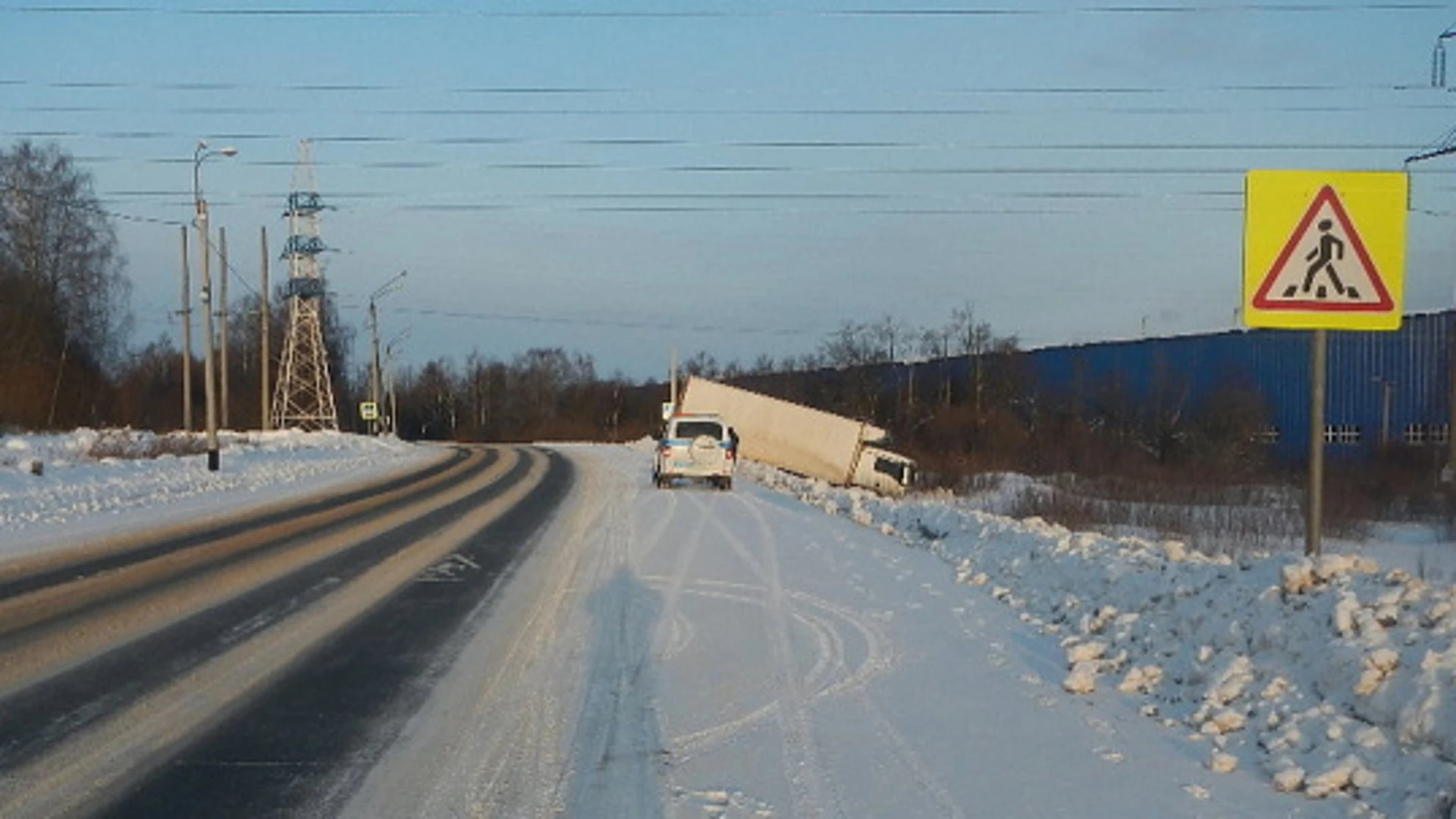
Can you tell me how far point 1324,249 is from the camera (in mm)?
9180

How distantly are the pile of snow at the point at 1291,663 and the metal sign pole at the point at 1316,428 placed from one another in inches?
13.4

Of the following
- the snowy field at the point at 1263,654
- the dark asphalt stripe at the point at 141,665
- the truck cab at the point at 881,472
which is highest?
the snowy field at the point at 1263,654

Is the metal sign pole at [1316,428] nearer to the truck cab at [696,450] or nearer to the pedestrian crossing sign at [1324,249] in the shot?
the pedestrian crossing sign at [1324,249]

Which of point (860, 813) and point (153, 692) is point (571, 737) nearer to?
point (860, 813)

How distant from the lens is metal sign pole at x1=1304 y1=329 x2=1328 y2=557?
937 centimetres

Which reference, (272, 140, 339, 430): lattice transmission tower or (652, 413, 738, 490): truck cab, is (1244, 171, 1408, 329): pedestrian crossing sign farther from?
(272, 140, 339, 430): lattice transmission tower

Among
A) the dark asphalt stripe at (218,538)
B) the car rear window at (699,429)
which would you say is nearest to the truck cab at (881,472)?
the car rear window at (699,429)

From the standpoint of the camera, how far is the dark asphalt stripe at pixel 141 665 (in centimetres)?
791

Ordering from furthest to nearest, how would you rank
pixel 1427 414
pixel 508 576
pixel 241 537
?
pixel 1427 414 → pixel 241 537 → pixel 508 576

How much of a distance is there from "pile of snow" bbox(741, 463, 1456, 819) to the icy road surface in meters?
0.21

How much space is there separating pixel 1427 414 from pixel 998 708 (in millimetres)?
61797

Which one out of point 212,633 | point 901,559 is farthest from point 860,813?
point 901,559

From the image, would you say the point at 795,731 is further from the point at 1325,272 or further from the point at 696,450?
the point at 696,450

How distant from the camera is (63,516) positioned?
24578 mm
